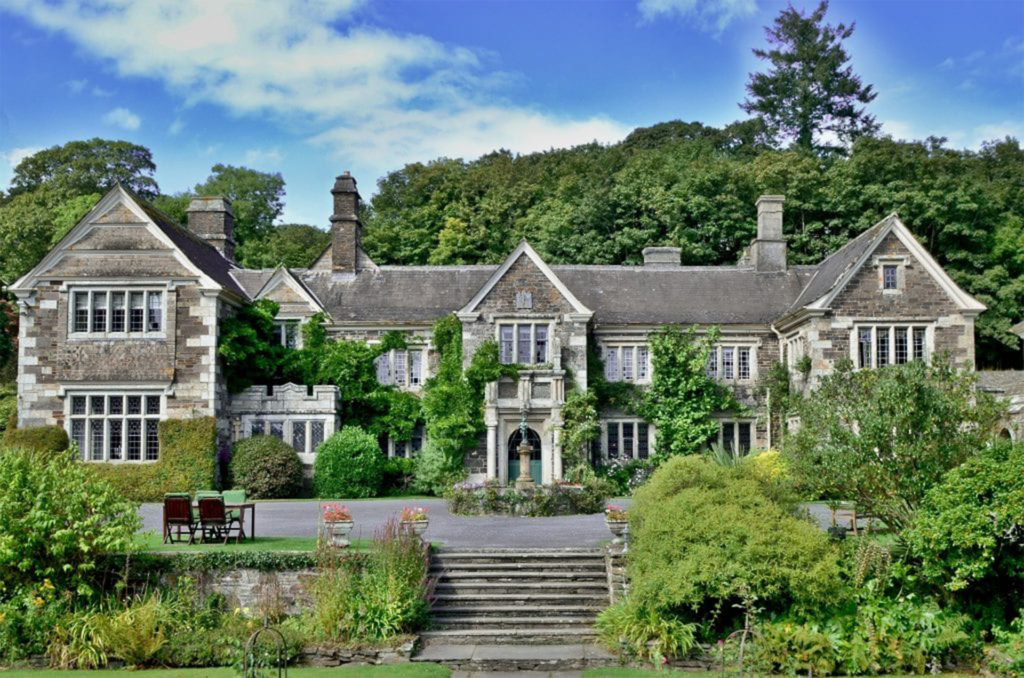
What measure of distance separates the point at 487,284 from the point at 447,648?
66.0 feet

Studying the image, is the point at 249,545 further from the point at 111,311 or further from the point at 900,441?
the point at 111,311

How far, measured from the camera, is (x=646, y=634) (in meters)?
16.0

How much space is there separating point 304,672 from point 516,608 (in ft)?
13.1

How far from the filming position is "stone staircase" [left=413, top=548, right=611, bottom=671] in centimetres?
1588

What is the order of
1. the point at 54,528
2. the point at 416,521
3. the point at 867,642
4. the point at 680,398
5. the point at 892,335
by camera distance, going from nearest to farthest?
the point at 867,642 → the point at 54,528 → the point at 416,521 → the point at 892,335 → the point at 680,398

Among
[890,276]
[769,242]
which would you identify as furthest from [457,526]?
[769,242]

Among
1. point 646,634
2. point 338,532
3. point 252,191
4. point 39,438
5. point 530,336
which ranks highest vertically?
point 252,191

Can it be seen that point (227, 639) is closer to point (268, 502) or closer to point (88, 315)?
point (268, 502)

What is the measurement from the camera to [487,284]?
35.3 meters

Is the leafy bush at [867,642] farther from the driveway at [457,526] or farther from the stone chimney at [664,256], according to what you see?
the stone chimney at [664,256]

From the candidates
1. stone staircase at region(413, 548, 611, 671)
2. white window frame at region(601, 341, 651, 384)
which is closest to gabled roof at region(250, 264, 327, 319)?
white window frame at region(601, 341, 651, 384)

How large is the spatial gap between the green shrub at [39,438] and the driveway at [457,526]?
4593mm

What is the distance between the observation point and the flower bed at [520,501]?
26750mm

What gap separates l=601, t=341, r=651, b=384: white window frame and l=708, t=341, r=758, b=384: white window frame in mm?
2415
